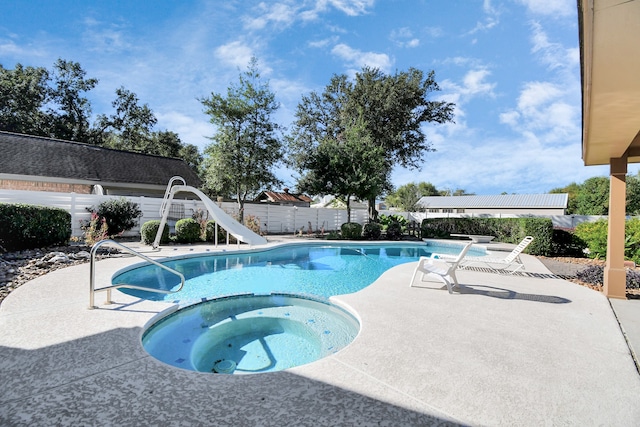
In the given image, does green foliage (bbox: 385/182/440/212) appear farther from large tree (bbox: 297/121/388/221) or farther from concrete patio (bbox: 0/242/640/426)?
concrete patio (bbox: 0/242/640/426)

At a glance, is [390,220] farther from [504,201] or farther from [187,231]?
[504,201]

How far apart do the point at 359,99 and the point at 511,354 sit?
20696 mm

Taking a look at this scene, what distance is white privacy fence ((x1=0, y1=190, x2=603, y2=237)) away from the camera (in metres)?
11.9

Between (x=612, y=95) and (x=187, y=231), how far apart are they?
1294 centimetres

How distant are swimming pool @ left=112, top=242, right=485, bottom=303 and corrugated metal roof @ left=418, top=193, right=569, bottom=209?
33517 mm

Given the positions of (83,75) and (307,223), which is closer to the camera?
(307,223)

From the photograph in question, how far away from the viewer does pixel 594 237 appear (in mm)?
10508

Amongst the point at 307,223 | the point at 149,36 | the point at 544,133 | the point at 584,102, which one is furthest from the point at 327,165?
the point at 544,133

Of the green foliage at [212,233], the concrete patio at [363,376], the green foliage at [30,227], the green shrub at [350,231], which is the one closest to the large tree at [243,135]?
the green foliage at [212,233]

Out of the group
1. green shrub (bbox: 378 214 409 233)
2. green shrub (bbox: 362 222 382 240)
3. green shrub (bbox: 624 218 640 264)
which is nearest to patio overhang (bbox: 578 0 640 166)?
green shrub (bbox: 624 218 640 264)

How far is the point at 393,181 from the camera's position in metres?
23.8

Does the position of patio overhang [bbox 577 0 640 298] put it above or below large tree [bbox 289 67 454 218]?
below

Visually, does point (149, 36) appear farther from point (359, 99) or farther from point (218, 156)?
point (359, 99)

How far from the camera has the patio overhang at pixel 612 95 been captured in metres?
1.94
